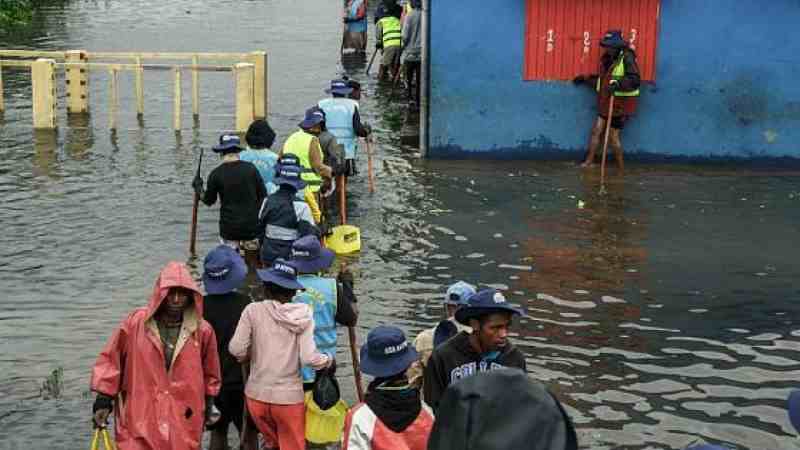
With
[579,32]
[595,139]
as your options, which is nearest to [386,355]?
[595,139]

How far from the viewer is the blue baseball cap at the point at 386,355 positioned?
607cm

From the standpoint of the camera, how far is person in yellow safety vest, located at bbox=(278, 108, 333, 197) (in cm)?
1232

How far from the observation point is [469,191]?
15469 millimetres

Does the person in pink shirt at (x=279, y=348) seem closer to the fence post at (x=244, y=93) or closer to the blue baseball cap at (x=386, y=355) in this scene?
the blue baseball cap at (x=386, y=355)

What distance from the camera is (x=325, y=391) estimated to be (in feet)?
24.2

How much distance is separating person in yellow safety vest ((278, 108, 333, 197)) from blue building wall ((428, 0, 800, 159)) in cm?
449

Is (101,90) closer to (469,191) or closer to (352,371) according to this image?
(469,191)

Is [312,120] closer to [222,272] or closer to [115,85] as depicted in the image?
[222,272]

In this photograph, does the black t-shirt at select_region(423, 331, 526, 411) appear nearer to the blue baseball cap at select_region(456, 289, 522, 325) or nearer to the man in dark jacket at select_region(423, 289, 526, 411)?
the man in dark jacket at select_region(423, 289, 526, 411)

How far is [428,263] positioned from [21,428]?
16.1ft

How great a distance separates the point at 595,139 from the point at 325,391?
9.89m

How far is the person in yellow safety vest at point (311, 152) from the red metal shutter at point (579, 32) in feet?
16.3

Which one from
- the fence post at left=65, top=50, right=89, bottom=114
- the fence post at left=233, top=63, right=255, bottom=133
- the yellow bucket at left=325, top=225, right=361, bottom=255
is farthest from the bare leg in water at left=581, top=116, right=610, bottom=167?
the fence post at left=65, top=50, right=89, bottom=114

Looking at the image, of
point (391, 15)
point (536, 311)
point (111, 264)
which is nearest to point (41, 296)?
point (111, 264)
